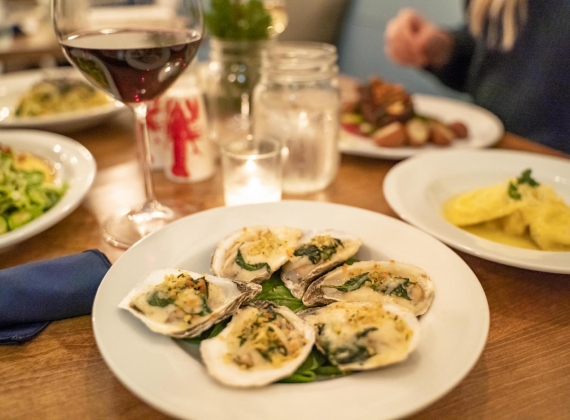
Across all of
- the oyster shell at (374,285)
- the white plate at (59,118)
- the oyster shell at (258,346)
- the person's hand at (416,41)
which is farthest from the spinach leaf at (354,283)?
the person's hand at (416,41)

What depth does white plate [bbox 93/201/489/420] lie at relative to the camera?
49 centimetres

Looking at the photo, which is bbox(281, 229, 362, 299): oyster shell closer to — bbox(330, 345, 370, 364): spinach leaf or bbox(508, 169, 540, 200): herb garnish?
bbox(330, 345, 370, 364): spinach leaf

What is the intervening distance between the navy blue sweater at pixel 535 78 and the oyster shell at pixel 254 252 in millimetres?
1367

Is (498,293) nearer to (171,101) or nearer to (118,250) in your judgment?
(118,250)

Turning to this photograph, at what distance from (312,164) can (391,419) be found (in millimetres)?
738

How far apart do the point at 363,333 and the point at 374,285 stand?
0.14 m

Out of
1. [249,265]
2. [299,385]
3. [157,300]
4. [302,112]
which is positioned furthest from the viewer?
[302,112]

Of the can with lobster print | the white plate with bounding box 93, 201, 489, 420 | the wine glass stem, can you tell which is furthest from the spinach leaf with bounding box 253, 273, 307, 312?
the can with lobster print

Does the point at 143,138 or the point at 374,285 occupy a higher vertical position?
the point at 143,138

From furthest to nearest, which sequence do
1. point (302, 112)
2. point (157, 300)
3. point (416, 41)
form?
point (416, 41), point (302, 112), point (157, 300)

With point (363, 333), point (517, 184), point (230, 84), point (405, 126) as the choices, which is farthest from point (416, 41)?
point (363, 333)

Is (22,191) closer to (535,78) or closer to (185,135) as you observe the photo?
(185,135)

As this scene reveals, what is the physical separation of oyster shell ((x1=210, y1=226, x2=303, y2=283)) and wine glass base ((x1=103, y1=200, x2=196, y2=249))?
19 cm

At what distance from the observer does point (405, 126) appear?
143 cm
